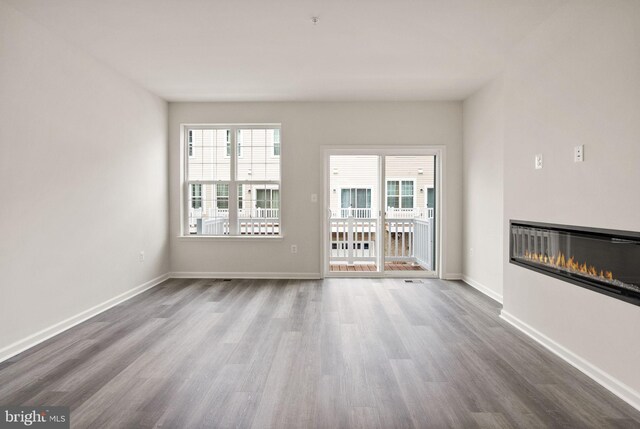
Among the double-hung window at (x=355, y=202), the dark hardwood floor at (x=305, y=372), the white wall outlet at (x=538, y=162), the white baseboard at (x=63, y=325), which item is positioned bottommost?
the dark hardwood floor at (x=305, y=372)

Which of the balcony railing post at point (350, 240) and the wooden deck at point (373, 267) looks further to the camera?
the balcony railing post at point (350, 240)

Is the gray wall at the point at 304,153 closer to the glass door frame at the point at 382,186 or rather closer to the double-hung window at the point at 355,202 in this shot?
the glass door frame at the point at 382,186

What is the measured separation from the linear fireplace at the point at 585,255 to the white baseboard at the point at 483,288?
1.00m

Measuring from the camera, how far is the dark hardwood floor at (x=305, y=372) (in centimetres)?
200

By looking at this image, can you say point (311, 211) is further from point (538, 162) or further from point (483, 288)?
point (538, 162)

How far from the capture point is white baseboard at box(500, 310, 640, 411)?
2146mm

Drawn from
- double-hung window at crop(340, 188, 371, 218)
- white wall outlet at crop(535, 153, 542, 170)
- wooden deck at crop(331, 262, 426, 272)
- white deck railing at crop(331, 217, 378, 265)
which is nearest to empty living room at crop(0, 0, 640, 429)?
white wall outlet at crop(535, 153, 542, 170)

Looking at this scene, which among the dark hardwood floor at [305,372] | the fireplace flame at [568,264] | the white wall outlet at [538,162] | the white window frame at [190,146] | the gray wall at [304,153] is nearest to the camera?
the dark hardwood floor at [305,372]

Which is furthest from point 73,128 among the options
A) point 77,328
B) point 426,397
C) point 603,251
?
point 603,251

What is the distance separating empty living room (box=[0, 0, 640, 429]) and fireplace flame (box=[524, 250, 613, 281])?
0.9 inches

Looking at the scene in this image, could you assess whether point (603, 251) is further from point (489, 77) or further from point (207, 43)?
point (207, 43)

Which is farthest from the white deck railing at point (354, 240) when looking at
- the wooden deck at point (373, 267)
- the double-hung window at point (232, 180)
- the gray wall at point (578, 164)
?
the gray wall at point (578, 164)

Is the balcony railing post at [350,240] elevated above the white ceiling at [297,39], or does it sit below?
below

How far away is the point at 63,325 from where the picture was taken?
334 centimetres
